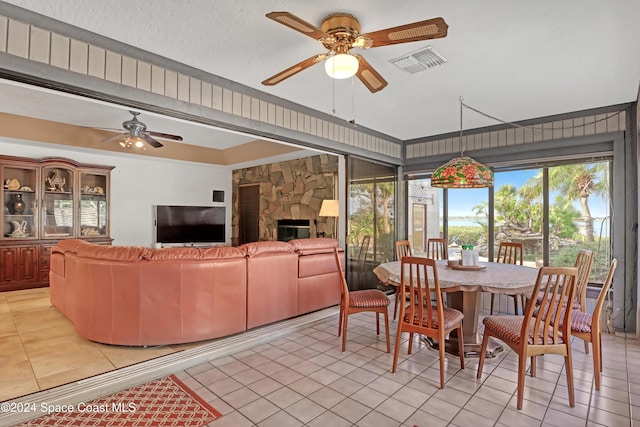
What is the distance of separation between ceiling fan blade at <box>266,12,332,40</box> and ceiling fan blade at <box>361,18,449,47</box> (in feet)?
0.98

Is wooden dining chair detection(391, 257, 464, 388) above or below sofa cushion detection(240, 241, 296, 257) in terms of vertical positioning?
below

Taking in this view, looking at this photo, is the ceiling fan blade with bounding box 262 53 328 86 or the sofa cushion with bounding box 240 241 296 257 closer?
the ceiling fan blade with bounding box 262 53 328 86

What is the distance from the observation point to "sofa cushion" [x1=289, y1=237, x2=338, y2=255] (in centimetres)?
397

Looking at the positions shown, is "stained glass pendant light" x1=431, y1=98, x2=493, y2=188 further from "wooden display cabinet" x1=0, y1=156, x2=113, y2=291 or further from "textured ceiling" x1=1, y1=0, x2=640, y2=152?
"wooden display cabinet" x1=0, y1=156, x2=113, y2=291

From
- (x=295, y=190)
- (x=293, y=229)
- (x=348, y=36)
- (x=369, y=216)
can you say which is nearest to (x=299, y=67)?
(x=348, y=36)

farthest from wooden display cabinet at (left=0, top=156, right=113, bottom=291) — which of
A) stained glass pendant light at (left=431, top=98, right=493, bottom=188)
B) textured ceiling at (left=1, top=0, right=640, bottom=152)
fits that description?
stained glass pendant light at (left=431, top=98, right=493, bottom=188)

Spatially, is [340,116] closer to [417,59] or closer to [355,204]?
[355,204]

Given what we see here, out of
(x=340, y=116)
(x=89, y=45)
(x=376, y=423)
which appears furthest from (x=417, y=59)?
(x=376, y=423)

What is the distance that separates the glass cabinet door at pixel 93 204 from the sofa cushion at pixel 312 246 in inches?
177

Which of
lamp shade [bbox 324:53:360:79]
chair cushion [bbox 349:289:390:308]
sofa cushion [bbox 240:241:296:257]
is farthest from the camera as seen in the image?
sofa cushion [bbox 240:241:296:257]

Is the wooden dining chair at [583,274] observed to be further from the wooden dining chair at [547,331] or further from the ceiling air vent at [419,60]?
the ceiling air vent at [419,60]

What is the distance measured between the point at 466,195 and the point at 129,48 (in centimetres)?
Result: 475

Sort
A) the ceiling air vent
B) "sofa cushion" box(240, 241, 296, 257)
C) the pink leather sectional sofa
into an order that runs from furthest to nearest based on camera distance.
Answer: "sofa cushion" box(240, 241, 296, 257), the pink leather sectional sofa, the ceiling air vent

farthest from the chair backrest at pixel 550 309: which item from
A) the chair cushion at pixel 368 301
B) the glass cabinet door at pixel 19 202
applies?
the glass cabinet door at pixel 19 202
